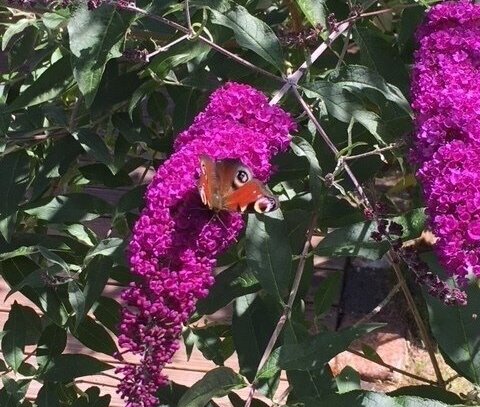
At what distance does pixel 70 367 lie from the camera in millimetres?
1611

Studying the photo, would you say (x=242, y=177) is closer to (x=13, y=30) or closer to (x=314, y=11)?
(x=314, y=11)

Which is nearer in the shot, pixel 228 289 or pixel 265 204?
pixel 265 204

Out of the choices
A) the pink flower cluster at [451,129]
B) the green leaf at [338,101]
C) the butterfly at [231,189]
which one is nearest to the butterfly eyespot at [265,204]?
the butterfly at [231,189]

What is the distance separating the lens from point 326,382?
1.39 meters

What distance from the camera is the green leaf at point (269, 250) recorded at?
1.30 m

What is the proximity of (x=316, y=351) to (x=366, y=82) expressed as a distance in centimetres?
41

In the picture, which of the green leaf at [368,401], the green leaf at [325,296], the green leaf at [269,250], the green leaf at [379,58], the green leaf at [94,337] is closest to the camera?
the green leaf at [368,401]

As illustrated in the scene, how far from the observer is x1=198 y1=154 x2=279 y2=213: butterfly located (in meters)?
1.01

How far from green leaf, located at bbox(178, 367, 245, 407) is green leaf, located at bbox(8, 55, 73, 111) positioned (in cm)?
61

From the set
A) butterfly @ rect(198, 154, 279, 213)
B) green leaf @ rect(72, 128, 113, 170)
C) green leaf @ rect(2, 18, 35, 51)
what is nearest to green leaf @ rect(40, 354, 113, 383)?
green leaf @ rect(72, 128, 113, 170)

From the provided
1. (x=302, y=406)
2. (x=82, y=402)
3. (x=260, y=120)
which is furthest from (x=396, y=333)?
(x=260, y=120)

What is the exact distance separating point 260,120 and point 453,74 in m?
0.26

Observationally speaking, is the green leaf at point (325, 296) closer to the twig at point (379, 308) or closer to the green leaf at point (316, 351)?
the twig at point (379, 308)

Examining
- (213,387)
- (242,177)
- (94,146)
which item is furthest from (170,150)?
(242,177)
